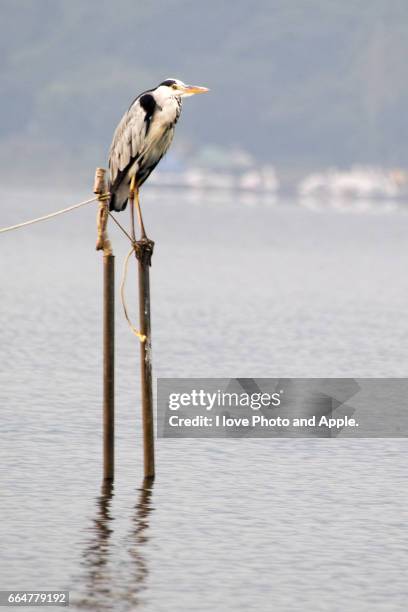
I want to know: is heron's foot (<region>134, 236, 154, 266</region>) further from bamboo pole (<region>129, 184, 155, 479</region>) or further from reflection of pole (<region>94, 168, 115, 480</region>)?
reflection of pole (<region>94, 168, 115, 480</region>)

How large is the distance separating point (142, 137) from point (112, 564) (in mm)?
5985

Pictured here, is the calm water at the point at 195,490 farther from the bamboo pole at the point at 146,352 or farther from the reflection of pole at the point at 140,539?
the bamboo pole at the point at 146,352

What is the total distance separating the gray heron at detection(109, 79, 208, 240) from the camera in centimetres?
2322

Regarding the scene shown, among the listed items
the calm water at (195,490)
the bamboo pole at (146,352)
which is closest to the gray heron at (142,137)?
the bamboo pole at (146,352)

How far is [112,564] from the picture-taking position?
65.8 feet

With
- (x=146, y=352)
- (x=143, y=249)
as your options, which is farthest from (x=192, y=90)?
(x=146, y=352)

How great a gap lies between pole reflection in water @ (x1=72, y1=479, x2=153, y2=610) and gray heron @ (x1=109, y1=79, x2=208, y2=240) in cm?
367

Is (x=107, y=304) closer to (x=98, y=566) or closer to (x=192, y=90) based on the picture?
(x=192, y=90)

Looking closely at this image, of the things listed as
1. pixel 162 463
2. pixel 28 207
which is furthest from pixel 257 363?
pixel 28 207

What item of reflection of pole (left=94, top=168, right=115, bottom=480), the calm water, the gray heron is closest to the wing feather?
the gray heron

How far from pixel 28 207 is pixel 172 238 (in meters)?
57.3

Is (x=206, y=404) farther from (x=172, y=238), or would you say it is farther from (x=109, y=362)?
(x=172, y=238)

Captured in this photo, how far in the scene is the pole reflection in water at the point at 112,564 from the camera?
18547 mm

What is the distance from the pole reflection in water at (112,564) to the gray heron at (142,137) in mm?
3672
